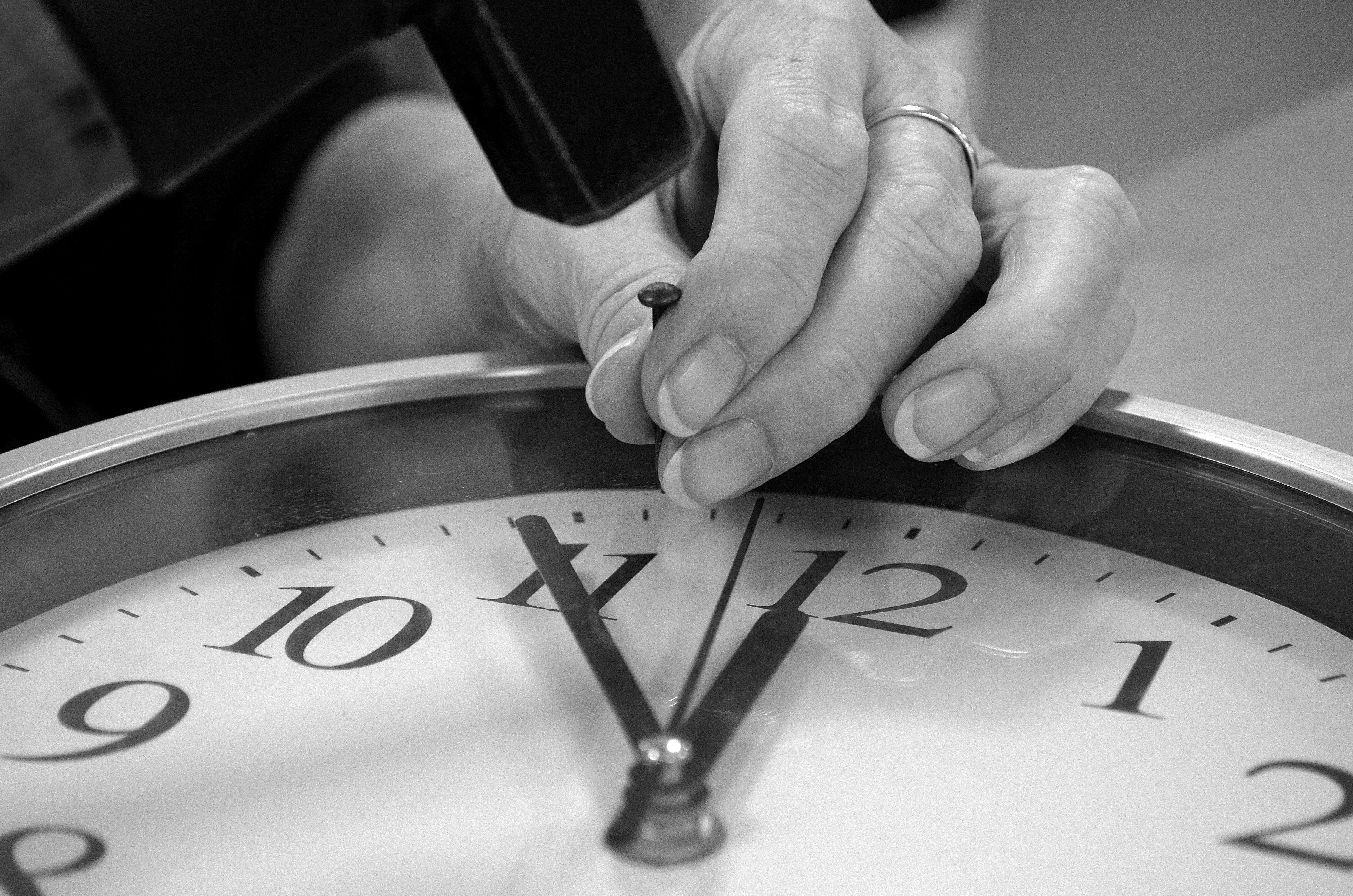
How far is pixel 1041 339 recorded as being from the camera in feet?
1.69

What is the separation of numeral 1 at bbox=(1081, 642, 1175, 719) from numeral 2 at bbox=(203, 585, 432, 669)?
22 centimetres

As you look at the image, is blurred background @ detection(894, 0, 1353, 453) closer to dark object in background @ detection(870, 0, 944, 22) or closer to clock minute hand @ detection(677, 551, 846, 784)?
dark object in background @ detection(870, 0, 944, 22)

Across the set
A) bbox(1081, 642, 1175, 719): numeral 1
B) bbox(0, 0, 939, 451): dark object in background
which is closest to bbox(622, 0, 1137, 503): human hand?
bbox(1081, 642, 1175, 719): numeral 1

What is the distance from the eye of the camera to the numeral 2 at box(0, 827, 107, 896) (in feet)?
1.17

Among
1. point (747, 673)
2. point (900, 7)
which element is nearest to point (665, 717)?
point (747, 673)

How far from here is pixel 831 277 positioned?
0.54 m

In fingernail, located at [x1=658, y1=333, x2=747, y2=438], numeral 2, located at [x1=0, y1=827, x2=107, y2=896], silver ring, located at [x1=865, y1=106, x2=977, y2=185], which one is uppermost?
silver ring, located at [x1=865, y1=106, x2=977, y2=185]

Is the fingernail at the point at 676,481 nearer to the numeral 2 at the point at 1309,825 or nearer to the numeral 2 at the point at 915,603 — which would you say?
the numeral 2 at the point at 915,603

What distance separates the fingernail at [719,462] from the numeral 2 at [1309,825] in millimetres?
200

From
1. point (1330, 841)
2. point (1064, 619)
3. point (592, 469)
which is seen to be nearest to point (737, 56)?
point (592, 469)

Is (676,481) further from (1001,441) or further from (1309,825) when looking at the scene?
(1309,825)

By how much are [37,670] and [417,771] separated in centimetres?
15

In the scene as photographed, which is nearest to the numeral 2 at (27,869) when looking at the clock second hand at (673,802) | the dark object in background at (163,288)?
the clock second hand at (673,802)

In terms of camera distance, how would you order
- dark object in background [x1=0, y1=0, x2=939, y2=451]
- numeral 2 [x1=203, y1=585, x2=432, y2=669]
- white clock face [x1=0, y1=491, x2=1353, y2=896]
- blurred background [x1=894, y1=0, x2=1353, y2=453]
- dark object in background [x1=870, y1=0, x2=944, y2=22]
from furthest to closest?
dark object in background [x1=870, y1=0, x2=944, y2=22]
dark object in background [x1=0, y1=0, x2=939, y2=451]
blurred background [x1=894, y1=0, x2=1353, y2=453]
numeral 2 [x1=203, y1=585, x2=432, y2=669]
white clock face [x1=0, y1=491, x2=1353, y2=896]
